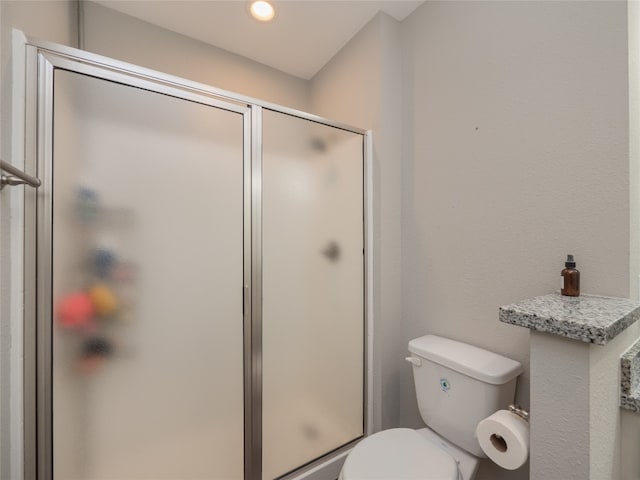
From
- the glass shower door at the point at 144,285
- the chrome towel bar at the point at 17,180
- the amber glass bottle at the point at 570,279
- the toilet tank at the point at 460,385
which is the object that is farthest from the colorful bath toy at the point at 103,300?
the amber glass bottle at the point at 570,279

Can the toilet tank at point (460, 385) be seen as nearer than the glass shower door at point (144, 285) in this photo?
No

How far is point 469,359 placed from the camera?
3.62ft

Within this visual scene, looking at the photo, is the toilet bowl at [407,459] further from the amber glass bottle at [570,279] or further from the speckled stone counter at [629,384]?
the amber glass bottle at [570,279]

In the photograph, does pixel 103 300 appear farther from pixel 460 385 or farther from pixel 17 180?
pixel 460 385

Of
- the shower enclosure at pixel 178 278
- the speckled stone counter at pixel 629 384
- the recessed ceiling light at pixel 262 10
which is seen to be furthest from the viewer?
the recessed ceiling light at pixel 262 10

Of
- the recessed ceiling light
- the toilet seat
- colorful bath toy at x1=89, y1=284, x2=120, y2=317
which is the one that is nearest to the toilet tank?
the toilet seat

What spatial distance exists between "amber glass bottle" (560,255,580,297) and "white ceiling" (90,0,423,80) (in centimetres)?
145

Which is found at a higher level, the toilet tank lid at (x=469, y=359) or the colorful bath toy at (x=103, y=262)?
the colorful bath toy at (x=103, y=262)

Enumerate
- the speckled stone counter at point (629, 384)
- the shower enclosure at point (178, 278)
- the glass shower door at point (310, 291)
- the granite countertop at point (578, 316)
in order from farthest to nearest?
the glass shower door at point (310, 291) < the shower enclosure at point (178, 278) < the speckled stone counter at point (629, 384) < the granite countertop at point (578, 316)

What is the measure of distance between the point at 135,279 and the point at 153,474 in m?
0.72

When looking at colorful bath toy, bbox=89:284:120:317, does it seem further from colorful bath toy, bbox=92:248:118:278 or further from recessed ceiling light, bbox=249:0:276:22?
recessed ceiling light, bbox=249:0:276:22

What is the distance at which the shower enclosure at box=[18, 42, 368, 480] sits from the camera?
862 millimetres

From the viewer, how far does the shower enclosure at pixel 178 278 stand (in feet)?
2.83

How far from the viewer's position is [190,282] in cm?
107
